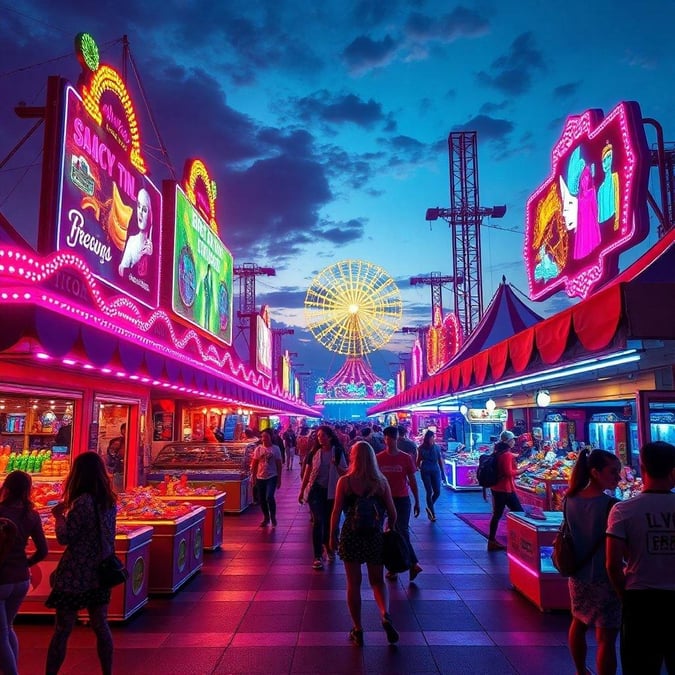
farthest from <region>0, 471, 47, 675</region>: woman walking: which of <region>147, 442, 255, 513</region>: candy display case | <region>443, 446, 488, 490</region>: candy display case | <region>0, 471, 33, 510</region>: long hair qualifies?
<region>443, 446, 488, 490</region>: candy display case

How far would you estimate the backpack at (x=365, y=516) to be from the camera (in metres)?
5.10

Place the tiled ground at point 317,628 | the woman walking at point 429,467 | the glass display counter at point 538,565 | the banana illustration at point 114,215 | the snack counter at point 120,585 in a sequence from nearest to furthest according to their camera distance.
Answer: the tiled ground at point 317,628, the snack counter at point 120,585, the glass display counter at point 538,565, the banana illustration at point 114,215, the woman walking at point 429,467

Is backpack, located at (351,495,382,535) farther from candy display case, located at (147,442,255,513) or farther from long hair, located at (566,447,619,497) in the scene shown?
candy display case, located at (147,442,255,513)

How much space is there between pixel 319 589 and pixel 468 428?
2086 centimetres

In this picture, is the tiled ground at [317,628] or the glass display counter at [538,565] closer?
the tiled ground at [317,628]

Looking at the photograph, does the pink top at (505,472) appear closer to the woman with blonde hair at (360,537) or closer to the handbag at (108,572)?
the woman with blonde hair at (360,537)

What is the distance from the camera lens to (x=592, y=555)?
387 centimetres

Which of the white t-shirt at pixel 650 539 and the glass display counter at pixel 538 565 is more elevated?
the white t-shirt at pixel 650 539

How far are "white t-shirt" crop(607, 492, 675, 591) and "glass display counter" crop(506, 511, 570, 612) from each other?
304cm

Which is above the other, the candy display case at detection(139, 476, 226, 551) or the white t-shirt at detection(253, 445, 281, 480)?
the white t-shirt at detection(253, 445, 281, 480)

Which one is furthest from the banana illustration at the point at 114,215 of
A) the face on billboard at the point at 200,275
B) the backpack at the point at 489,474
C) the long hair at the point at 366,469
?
the backpack at the point at 489,474

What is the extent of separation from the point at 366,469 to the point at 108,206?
773 centimetres

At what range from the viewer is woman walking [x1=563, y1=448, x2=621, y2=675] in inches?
149

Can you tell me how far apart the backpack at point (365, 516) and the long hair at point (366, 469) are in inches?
4.7
